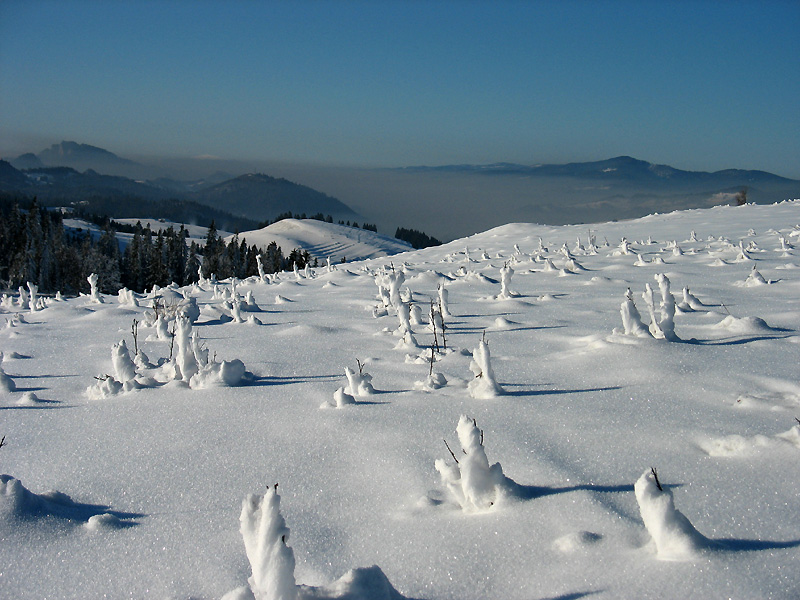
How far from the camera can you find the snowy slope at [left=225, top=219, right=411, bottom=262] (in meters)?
131

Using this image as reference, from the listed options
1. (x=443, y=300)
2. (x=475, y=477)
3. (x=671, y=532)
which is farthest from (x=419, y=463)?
(x=443, y=300)

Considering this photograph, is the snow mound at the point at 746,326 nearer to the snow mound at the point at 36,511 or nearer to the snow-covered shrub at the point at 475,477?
the snow-covered shrub at the point at 475,477

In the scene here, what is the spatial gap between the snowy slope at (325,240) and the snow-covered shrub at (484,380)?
121026 mm

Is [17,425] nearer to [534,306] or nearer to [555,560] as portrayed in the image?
[555,560]

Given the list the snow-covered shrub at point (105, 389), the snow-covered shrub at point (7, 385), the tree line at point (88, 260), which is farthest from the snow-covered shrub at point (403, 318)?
the tree line at point (88, 260)

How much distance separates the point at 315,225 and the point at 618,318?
491 feet

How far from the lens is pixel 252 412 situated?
160 inches

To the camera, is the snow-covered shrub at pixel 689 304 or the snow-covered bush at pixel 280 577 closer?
the snow-covered bush at pixel 280 577

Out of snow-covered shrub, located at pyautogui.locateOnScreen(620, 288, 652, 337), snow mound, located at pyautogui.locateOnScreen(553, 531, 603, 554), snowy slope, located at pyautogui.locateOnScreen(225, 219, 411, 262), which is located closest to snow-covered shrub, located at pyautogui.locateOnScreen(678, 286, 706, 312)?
snow-covered shrub, located at pyautogui.locateOnScreen(620, 288, 652, 337)

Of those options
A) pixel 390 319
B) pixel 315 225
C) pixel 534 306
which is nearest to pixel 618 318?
pixel 534 306

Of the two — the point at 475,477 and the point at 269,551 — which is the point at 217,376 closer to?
the point at 475,477

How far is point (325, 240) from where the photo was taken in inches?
5497

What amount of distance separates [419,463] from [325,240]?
5469 inches

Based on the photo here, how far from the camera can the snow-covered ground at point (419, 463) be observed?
2109 mm
